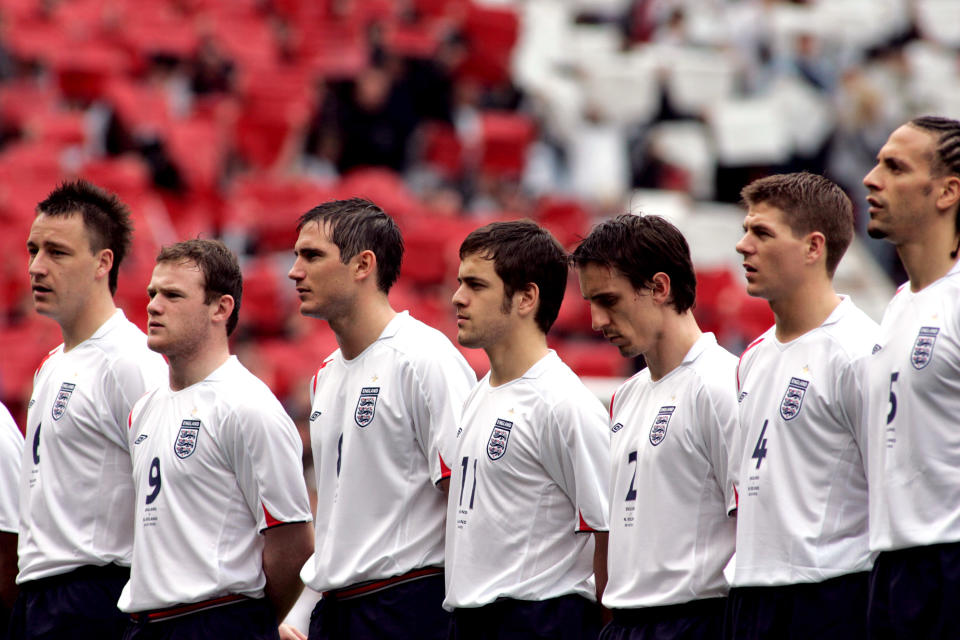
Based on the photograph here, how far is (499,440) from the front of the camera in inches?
180

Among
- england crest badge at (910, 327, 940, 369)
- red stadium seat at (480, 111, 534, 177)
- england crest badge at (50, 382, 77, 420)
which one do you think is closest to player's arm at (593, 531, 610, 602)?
england crest badge at (910, 327, 940, 369)

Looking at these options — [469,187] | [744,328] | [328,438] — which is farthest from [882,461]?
[469,187]

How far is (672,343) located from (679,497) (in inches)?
20.0

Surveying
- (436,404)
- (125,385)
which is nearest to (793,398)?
(436,404)

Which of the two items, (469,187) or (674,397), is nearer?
(674,397)

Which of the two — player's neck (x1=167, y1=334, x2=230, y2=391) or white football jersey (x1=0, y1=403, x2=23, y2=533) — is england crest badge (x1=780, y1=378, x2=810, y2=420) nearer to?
player's neck (x1=167, y1=334, x2=230, y2=391)

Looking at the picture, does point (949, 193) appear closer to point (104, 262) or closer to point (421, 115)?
point (104, 262)

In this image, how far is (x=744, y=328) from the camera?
10.9m

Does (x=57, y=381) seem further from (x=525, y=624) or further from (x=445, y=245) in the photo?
(x=445, y=245)

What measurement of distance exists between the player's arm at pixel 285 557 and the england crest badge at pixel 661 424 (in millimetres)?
1315

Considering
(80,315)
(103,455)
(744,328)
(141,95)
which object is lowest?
(744,328)

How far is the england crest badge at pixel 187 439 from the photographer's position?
482cm

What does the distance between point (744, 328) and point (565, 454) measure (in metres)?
6.63

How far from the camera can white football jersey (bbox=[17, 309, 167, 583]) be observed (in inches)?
201
